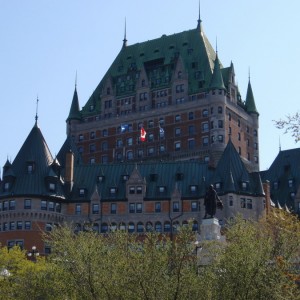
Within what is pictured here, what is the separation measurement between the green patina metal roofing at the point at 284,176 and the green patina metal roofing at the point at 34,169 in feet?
111

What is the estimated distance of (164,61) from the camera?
461 feet

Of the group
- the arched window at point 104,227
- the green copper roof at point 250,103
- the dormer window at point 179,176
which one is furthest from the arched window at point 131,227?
the green copper roof at point 250,103

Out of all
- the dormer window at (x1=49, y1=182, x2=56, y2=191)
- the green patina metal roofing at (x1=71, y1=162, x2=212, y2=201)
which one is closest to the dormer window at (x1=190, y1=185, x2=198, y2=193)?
the green patina metal roofing at (x1=71, y1=162, x2=212, y2=201)

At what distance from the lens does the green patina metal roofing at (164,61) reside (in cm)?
13712

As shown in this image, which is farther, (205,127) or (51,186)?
(205,127)

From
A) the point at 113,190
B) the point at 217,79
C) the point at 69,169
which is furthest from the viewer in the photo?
the point at 217,79

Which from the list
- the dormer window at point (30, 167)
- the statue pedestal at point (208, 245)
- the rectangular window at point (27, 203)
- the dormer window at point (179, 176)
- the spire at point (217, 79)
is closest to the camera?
the statue pedestal at point (208, 245)

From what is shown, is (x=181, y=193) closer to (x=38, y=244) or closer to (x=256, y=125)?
(x=38, y=244)

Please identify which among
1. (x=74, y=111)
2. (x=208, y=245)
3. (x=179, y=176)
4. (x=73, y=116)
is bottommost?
(x=208, y=245)

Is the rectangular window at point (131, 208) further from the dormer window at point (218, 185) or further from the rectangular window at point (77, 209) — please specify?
the dormer window at point (218, 185)

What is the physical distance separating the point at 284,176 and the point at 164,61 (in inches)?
1207

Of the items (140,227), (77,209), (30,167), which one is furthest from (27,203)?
(140,227)

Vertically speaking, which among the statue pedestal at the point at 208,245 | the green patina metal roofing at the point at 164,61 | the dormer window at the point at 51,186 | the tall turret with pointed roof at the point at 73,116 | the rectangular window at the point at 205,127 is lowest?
the statue pedestal at the point at 208,245

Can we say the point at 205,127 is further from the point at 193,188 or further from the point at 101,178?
the point at 101,178
